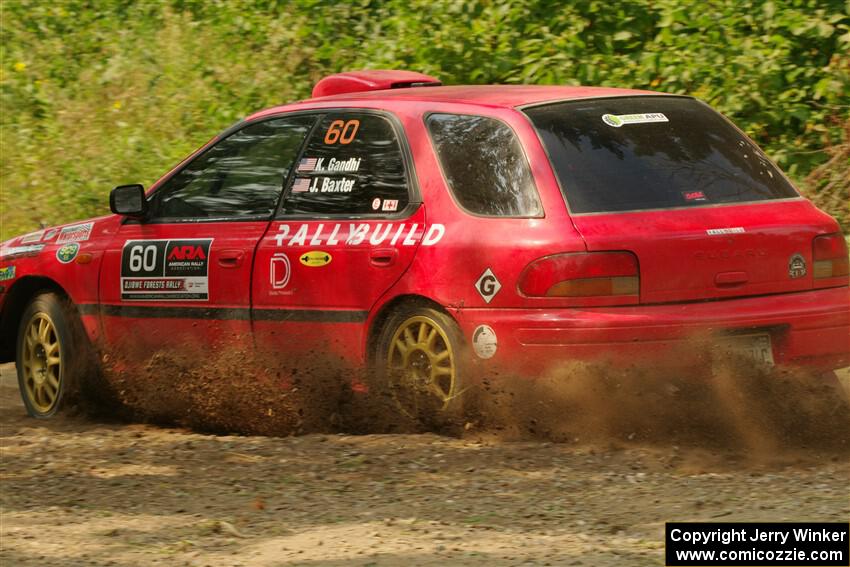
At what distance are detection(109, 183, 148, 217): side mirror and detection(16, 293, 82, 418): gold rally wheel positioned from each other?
708 mm

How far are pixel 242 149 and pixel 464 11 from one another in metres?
4.60

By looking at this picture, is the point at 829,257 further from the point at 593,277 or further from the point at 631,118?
the point at 593,277

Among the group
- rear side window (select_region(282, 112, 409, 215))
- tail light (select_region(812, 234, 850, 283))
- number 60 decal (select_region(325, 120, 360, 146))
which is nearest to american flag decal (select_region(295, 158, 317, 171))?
rear side window (select_region(282, 112, 409, 215))

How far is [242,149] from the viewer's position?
6.98 metres

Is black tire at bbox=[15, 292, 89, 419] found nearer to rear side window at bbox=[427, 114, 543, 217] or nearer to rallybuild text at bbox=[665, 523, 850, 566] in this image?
rear side window at bbox=[427, 114, 543, 217]

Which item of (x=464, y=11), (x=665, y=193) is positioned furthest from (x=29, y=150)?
(x=665, y=193)

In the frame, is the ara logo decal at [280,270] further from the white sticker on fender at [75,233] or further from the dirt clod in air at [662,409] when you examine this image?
the white sticker on fender at [75,233]

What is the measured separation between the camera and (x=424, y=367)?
5977 millimetres

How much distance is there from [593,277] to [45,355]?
3.45m

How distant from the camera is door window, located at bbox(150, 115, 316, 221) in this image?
6727 mm

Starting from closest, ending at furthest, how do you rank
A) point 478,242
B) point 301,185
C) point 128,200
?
point 478,242
point 301,185
point 128,200

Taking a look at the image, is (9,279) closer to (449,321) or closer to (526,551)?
(449,321)

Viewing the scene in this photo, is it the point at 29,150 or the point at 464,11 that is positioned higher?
the point at 464,11

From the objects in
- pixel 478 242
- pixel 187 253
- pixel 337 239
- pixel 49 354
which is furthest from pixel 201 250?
pixel 478 242
